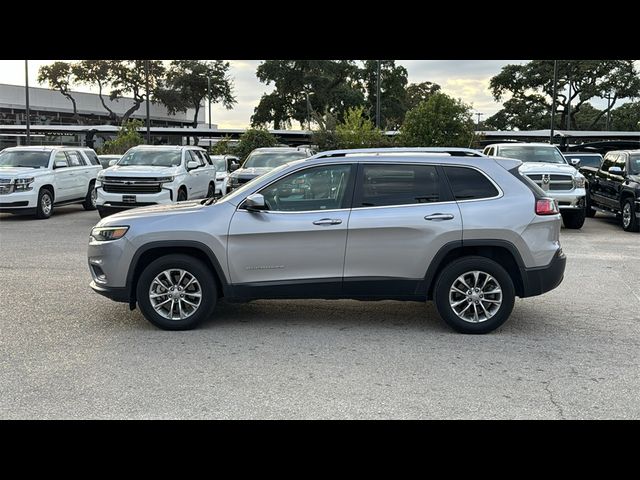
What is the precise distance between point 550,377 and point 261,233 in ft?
9.70

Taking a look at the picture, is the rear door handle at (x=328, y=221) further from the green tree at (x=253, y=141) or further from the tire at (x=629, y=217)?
the green tree at (x=253, y=141)

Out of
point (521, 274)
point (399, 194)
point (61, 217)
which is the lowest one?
point (61, 217)

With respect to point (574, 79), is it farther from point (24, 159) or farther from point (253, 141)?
point (24, 159)

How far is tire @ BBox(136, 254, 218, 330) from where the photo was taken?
656 centimetres

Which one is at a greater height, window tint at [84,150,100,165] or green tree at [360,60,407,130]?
green tree at [360,60,407,130]

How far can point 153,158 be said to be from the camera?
1698cm

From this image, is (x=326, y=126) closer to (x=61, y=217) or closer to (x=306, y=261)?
(x=61, y=217)

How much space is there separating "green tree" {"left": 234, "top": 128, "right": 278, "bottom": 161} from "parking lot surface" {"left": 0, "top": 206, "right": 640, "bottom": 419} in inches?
981

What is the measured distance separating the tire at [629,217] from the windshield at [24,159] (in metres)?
14.5

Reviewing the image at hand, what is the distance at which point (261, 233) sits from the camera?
6.52 m

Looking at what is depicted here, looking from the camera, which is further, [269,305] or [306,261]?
[269,305]

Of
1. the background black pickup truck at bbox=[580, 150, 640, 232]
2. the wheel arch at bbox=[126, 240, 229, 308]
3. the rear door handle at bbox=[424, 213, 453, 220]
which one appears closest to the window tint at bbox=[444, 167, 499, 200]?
the rear door handle at bbox=[424, 213, 453, 220]

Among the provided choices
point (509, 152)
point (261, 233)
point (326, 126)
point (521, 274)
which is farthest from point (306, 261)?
point (326, 126)

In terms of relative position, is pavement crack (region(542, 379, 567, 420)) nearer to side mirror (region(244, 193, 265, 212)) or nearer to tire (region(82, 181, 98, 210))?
side mirror (region(244, 193, 265, 212))
